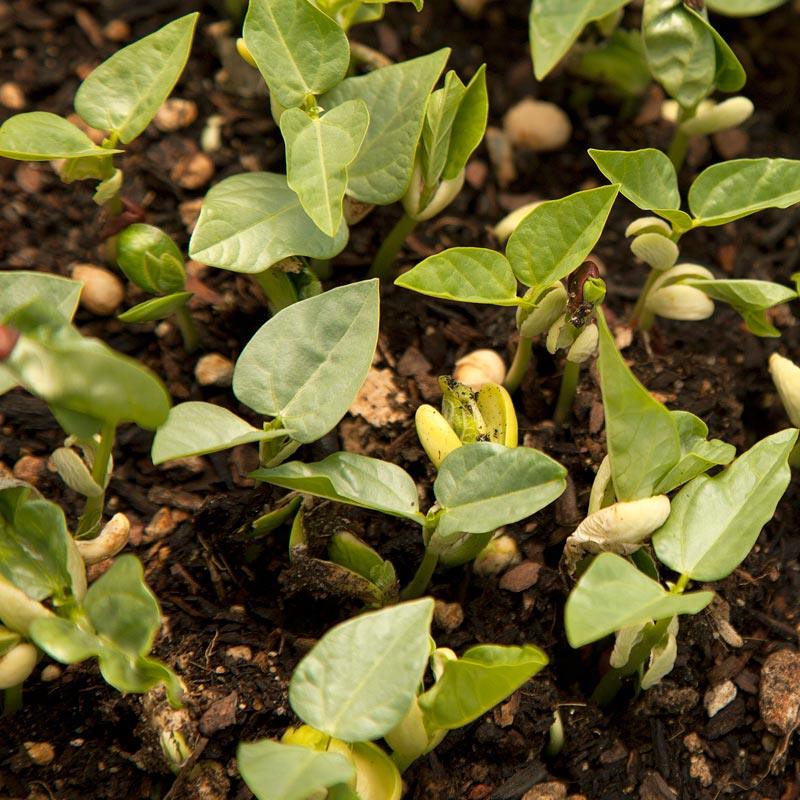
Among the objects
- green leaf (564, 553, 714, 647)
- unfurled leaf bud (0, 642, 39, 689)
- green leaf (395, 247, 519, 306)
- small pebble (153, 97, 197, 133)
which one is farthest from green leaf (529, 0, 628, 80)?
unfurled leaf bud (0, 642, 39, 689)

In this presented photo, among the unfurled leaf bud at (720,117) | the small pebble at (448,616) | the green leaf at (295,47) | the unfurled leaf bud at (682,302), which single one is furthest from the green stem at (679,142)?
the small pebble at (448,616)

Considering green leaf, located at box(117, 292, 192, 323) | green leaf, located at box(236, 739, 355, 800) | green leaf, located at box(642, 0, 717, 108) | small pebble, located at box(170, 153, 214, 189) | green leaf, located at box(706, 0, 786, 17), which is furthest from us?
small pebble, located at box(170, 153, 214, 189)

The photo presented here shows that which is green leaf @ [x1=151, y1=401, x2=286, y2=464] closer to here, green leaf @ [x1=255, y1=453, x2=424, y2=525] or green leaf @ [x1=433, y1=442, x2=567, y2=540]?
green leaf @ [x1=255, y1=453, x2=424, y2=525]

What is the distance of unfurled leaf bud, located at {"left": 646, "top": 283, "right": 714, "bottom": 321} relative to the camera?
1.14 meters

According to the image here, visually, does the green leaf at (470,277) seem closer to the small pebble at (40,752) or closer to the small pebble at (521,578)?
the small pebble at (521,578)

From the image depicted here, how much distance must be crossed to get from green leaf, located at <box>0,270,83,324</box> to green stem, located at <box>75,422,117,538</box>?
0.39 feet

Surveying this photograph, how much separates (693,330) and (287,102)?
616 millimetres

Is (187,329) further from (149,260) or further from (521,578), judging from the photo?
(521,578)

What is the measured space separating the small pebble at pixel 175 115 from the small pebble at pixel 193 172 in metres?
0.06

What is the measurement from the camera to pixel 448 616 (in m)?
1.05

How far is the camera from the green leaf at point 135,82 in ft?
3.46

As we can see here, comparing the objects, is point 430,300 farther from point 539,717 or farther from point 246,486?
point 539,717

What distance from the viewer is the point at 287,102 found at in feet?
3.49

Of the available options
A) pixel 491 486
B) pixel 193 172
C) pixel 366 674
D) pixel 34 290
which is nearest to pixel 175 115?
pixel 193 172
